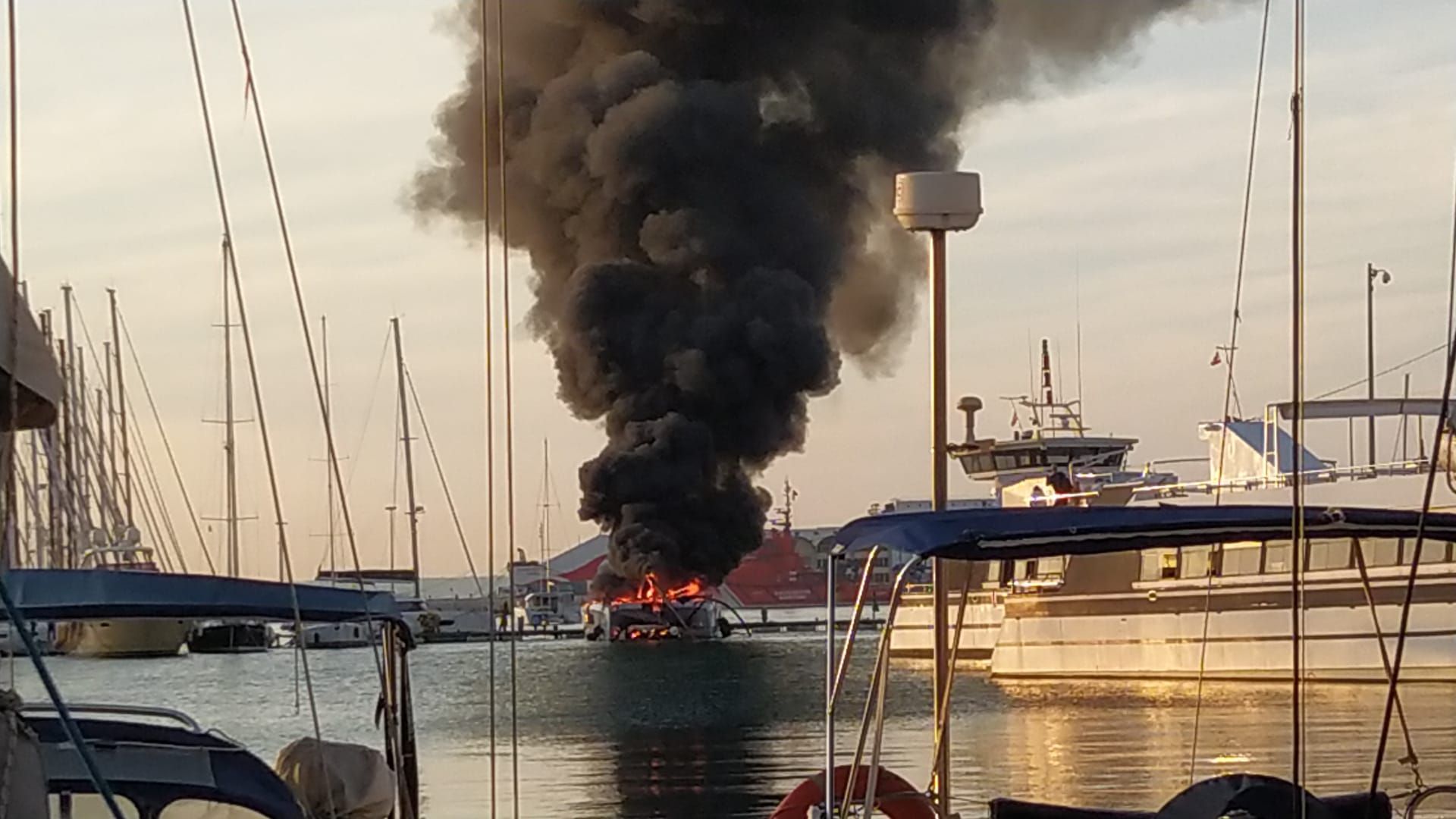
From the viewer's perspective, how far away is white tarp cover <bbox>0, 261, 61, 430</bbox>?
5.40 metres

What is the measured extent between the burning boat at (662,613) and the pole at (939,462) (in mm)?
78430

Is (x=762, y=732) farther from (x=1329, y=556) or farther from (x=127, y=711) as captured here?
(x=127, y=711)

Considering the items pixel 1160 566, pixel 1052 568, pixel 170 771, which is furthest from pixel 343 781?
pixel 1052 568

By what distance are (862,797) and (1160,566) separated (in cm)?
3086

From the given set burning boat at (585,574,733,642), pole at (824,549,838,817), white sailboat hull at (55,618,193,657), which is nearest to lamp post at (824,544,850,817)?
pole at (824,549,838,817)

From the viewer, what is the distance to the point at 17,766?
5297 millimetres

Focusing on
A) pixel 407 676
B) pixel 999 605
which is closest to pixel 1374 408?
pixel 999 605

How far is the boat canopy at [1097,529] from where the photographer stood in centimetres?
795

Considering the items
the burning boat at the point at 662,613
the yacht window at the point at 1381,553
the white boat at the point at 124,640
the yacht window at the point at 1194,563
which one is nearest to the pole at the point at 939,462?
the yacht window at the point at 1381,553

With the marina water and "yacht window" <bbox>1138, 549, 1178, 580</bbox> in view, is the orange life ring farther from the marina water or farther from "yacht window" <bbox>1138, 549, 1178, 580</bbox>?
"yacht window" <bbox>1138, 549, 1178, 580</bbox>

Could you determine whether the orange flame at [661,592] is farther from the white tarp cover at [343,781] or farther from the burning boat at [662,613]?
the white tarp cover at [343,781]

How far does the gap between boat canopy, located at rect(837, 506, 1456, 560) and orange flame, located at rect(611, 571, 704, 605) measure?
8102 cm

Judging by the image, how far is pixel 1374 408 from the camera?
36.4 meters

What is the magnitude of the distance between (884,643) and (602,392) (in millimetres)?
72457
